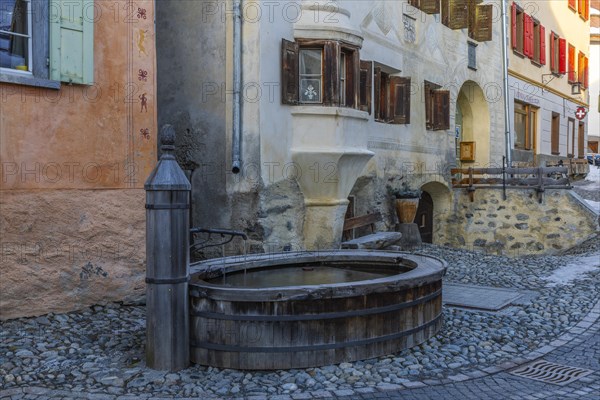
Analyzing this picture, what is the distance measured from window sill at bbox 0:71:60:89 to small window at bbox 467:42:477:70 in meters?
12.5

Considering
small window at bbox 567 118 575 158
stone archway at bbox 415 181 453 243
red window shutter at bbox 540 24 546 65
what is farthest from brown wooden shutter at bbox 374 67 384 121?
small window at bbox 567 118 575 158

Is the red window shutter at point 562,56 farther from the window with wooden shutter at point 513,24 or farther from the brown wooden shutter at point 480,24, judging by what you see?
the brown wooden shutter at point 480,24

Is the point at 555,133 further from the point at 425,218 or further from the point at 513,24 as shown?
the point at 425,218

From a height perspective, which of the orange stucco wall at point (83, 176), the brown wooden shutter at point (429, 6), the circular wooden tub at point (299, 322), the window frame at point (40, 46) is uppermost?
the brown wooden shutter at point (429, 6)

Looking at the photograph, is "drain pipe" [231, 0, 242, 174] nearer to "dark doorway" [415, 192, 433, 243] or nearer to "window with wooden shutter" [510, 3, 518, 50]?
"dark doorway" [415, 192, 433, 243]

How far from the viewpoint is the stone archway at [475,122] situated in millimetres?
18172

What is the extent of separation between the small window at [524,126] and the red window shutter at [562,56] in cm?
310

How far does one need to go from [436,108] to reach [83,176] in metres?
9.65

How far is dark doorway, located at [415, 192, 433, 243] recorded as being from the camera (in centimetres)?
1601

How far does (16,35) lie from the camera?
687cm

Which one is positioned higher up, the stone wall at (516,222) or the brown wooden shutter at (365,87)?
the brown wooden shutter at (365,87)

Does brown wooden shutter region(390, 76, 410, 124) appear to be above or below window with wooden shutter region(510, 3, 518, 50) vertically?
below

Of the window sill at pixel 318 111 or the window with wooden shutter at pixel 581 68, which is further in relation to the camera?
the window with wooden shutter at pixel 581 68

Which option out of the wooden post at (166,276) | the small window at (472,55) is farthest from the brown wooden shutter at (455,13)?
the wooden post at (166,276)
